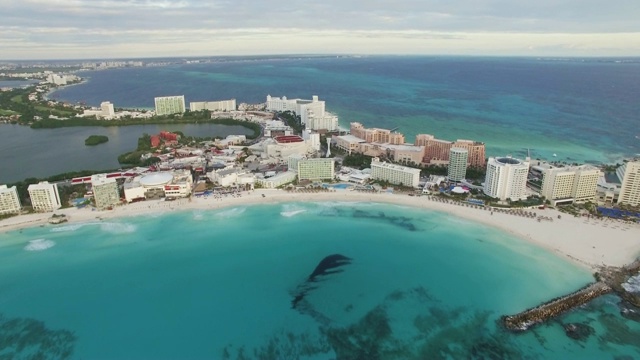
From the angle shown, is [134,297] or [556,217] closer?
[134,297]

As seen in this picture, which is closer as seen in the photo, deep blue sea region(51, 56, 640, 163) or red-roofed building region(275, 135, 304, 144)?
red-roofed building region(275, 135, 304, 144)

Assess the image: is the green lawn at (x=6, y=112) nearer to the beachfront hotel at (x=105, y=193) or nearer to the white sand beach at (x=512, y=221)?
the white sand beach at (x=512, y=221)

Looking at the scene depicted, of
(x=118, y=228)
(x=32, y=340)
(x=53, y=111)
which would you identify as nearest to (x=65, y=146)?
(x=53, y=111)

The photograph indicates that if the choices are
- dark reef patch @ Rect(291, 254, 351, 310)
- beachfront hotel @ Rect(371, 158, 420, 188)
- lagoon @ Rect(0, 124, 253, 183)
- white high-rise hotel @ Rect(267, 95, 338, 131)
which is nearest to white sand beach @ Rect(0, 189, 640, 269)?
beachfront hotel @ Rect(371, 158, 420, 188)

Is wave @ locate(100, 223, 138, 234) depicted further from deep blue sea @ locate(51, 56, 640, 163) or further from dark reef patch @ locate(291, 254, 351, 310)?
deep blue sea @ locate(51, 56, 640, 163)

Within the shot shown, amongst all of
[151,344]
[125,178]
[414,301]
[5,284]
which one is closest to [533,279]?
[414,301]

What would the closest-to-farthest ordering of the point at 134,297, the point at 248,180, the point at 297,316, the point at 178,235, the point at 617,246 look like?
the point at 297,316, the point at 134,297, the point at 617,246, the point at 178,235, the point at 248,180

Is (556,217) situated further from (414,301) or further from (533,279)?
(414,301)
